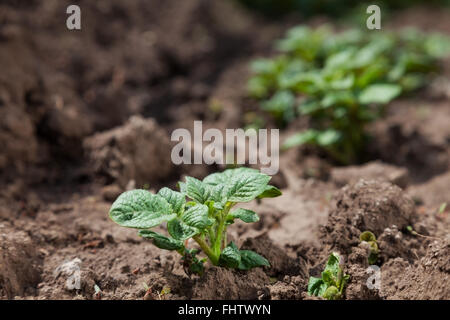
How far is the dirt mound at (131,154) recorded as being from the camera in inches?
108

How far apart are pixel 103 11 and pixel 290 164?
234 cm

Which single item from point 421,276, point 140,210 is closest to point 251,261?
point 140,210

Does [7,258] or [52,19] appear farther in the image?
[52,19]

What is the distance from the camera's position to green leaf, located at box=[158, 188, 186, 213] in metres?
1.76

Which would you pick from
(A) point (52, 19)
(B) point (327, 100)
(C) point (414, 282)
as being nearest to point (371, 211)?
(C) point (414, 282)

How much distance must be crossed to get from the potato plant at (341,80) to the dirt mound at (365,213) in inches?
33.3

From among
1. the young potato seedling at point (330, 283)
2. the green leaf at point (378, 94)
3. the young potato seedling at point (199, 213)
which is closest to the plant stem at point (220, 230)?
the young potato seedling at point (199, 213)

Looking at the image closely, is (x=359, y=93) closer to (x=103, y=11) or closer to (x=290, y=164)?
(x=290, y=164)

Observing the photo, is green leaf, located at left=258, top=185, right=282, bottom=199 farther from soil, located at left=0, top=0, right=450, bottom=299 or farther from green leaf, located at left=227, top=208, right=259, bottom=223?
soil, located at left=0, top=0, right=450, bottom=299

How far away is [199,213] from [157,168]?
49.3 inches

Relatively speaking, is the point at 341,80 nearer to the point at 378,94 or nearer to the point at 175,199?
the point at 378,94

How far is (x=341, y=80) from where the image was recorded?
3.00m

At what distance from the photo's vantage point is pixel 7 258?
190 cm

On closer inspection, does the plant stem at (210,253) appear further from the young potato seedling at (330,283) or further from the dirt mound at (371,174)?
the dirt mound at (371,174)
